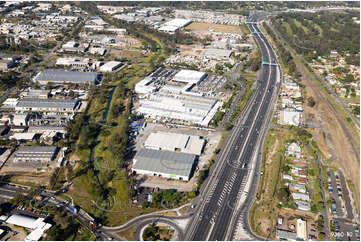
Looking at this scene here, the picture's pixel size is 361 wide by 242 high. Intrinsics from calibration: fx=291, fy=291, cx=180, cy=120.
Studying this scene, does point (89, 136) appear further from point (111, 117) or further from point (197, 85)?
point (197, 85)

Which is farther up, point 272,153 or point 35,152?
point 272,153

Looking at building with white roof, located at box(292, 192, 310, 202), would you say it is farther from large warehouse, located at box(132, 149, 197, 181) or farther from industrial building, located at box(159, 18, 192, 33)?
industrial building, located at box(159, 18, 192, 33)

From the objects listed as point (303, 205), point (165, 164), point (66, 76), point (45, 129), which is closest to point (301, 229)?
point (303, 205)

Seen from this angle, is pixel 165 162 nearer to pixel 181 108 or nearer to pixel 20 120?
pixel 181 108

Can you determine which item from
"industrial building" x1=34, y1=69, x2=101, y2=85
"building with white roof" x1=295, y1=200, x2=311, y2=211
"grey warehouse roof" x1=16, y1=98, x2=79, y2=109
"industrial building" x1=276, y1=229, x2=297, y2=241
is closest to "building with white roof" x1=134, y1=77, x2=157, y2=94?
"industrial building" x1=34, y1=69, x2=101, y2=85

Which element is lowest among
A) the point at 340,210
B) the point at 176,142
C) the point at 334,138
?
the point at 340,210

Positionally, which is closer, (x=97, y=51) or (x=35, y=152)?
(x=35, y=152)

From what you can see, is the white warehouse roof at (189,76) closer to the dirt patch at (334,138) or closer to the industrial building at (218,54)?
the industrial building at (218,54)
